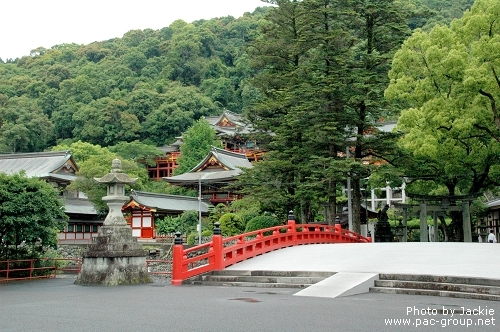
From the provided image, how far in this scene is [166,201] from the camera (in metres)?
47.3

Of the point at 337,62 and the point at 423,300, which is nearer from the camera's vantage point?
the point at 423,300

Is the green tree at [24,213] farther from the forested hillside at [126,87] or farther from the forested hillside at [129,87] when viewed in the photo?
the forested hillside at [126,87]

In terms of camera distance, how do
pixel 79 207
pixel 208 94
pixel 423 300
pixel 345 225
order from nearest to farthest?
pixel 423 300, pixel 345 225, pixel 79 207, pixel 208 94

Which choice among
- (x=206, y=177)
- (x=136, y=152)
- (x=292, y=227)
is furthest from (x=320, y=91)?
(x=136, y=152)

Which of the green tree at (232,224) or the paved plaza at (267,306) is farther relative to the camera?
the green tree at (232,224)

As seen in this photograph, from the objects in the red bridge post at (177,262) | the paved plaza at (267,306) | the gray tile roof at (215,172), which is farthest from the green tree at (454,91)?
the gray tile roof at (215,172)

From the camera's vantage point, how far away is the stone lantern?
1582 centimetres

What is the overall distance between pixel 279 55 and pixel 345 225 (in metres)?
12.8

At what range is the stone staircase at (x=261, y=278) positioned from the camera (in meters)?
14.2

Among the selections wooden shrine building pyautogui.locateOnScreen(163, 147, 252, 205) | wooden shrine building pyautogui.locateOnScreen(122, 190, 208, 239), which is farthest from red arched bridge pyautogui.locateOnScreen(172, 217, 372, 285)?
wooden shrine building pyautogui.locateOnScreen(163, 147, 252, 205)

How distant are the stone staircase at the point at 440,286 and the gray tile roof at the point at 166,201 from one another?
3323cm

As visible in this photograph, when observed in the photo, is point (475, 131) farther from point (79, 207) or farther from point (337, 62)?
point (79, 207)

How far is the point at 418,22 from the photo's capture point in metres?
86.6

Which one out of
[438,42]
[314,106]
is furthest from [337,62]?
[438,42]
